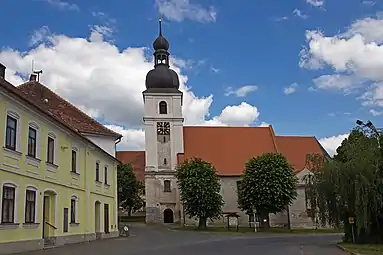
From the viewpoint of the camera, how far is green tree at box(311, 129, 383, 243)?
26.2m

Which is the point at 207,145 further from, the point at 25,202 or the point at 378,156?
the point at 25,202

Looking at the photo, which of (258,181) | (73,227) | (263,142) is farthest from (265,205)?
(73,227)

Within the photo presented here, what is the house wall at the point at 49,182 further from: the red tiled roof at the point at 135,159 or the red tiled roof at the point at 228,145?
the red tiled roof at the point at 135,159

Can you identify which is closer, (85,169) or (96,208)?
(85,169)

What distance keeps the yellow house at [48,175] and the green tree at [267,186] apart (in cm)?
1809

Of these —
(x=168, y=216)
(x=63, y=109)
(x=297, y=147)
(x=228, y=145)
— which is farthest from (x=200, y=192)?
→ (x=297, y=147)

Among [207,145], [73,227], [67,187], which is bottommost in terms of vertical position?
[73,227]

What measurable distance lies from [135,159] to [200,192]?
125ft

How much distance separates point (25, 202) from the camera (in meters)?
22.0

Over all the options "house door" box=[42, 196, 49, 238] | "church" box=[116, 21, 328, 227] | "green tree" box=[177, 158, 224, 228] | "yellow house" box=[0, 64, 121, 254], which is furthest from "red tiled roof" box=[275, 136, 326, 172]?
"house door" box=[42, 196, 49, 238]

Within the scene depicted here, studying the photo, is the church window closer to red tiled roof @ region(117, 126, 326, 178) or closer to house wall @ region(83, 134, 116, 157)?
red tiled roof @ region(117, 126, 326, 178)

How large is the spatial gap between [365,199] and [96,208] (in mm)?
18365

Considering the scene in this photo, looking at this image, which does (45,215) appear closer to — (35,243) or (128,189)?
(35,243)

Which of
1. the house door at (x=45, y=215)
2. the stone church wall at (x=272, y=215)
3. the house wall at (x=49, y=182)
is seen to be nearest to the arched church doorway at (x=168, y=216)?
the stone church wall at (x=272, y=215)
